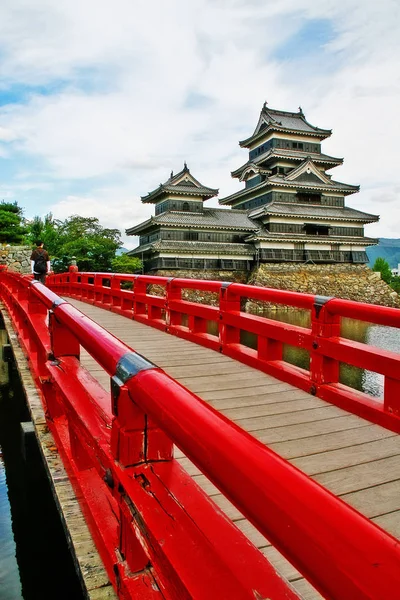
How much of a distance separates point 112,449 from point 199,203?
34600mm

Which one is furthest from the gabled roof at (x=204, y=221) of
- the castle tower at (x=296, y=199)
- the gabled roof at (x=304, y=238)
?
the castle tower at (x=296, y=199)

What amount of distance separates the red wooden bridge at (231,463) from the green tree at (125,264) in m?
29.7

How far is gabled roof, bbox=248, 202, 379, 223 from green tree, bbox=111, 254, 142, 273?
32.8 feet

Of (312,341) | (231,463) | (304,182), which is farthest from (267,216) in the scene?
(231,463)

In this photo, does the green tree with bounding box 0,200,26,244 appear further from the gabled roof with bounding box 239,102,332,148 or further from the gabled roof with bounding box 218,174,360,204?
the gabled roof with bounding box 239,102,332,148

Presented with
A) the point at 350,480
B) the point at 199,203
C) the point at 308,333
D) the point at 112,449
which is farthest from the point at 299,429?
the point at 199,203

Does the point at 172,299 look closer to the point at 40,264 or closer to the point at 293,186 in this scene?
the point at 40,264

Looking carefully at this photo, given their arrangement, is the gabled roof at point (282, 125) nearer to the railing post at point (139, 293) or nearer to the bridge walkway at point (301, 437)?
the railing post at point (139, 293)

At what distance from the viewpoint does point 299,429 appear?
9.81 ft

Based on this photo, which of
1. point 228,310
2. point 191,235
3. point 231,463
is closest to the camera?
point 231,463

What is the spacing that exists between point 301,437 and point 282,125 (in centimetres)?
3989

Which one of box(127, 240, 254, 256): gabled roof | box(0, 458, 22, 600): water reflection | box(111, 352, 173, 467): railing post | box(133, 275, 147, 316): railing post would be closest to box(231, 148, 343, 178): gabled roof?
box(127, 240, 254, 256): gabled roof

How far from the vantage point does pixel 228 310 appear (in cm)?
510

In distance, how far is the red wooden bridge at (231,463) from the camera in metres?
0.72
